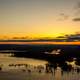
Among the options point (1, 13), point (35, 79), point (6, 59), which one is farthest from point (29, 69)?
point (1, 13)

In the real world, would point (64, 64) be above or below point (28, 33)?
below

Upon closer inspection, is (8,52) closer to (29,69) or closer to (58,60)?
(29,69)

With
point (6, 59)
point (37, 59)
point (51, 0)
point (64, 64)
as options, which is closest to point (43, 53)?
point (37, 59)

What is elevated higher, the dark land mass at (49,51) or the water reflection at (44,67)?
the dark land mass at (49,51)

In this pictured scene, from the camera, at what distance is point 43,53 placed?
6.49 feet

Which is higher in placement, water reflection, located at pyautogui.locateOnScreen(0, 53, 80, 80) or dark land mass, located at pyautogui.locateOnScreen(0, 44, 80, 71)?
dark land mass, located at pyautogui.locateOnScreen(0, 44, 80, 71)

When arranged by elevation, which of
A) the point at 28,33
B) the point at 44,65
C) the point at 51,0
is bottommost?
the point at 44,65

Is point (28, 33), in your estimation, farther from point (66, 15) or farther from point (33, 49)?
point (66, 15)

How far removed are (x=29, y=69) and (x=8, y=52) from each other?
251 mm

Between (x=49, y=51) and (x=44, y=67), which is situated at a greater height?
(x=49, y=51)

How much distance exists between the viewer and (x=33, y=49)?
6.50 ft

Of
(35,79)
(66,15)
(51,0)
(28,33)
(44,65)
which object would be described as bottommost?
(35,79)

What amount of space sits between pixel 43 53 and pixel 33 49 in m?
0.10

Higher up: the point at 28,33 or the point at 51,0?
the point at 51,0
